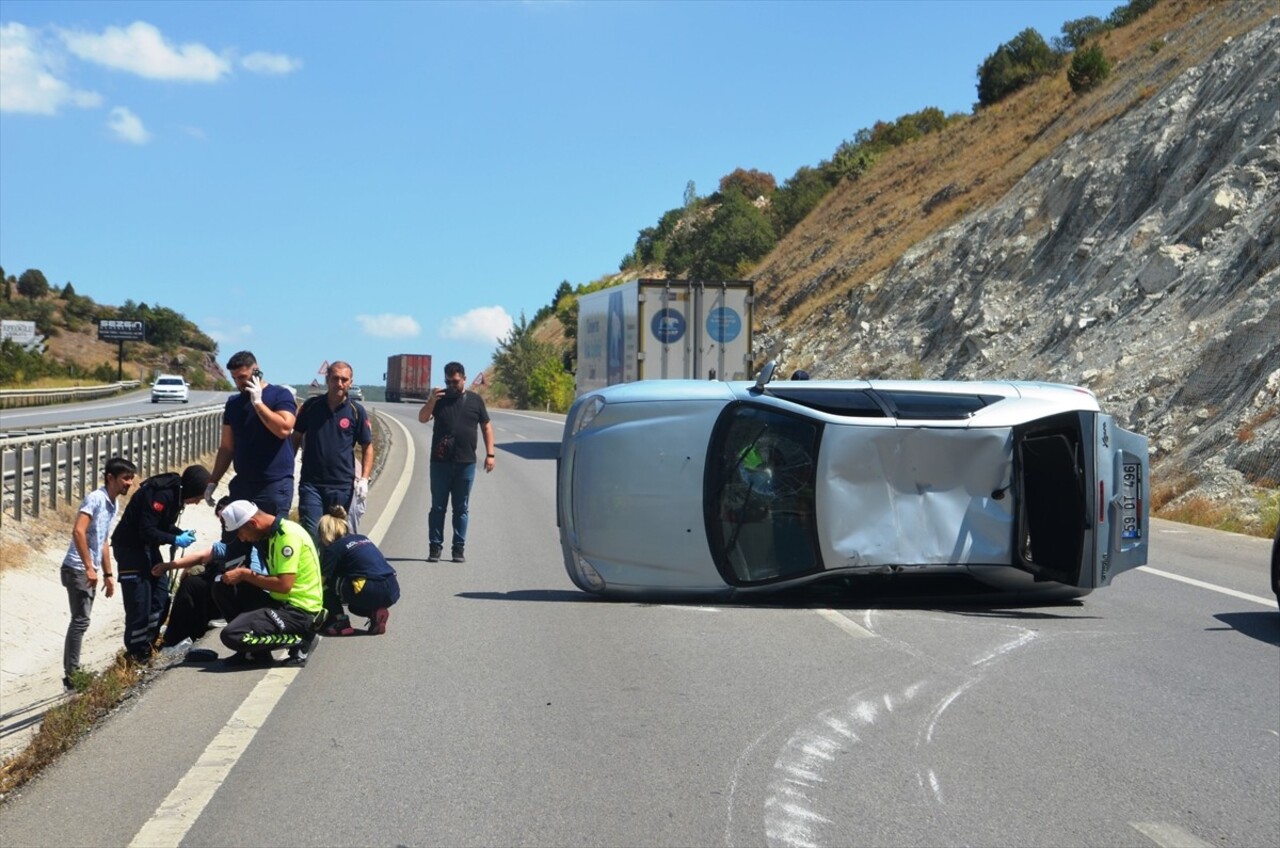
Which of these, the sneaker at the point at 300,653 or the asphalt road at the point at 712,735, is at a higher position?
the sneaker at the point at 300,653

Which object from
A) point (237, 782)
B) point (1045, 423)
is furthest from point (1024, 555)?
point (237, 782)

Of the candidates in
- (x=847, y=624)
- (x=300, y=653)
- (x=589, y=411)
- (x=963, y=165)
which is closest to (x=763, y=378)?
(x=589, y=411)

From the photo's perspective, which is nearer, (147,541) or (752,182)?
(147,541)

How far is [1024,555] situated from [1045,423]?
0.97 m

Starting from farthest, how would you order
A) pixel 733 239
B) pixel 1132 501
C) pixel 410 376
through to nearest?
pixel 410 376 < pixel 733 239 < pixel 1132 501

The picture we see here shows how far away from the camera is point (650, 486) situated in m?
10.4

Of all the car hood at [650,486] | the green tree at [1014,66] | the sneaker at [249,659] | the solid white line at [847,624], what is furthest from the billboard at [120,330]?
the sneaker at [249,659]

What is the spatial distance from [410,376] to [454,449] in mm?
79384

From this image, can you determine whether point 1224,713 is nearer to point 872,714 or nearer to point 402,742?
point 872,714

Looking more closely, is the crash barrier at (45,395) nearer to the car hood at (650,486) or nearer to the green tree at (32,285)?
the car hood at (650,486)

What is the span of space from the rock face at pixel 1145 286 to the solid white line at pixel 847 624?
418 inches

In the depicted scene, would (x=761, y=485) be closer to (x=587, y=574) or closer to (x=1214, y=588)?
(x=587, y=574)

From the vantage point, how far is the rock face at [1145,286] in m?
23.2

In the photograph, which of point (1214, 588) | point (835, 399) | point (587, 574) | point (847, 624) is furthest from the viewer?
point (1214, 588)
